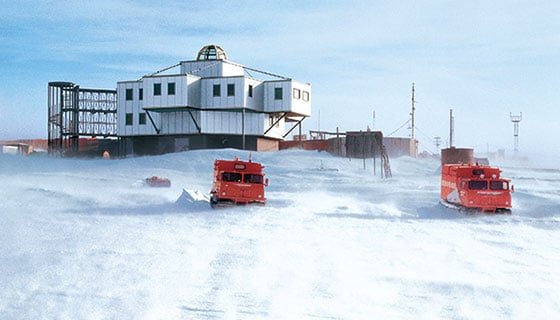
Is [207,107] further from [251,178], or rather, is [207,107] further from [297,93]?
[251,178]

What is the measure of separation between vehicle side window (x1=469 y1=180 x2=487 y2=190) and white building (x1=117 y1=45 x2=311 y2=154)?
3391 cm

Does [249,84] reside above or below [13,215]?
above

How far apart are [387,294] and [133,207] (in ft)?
49.2

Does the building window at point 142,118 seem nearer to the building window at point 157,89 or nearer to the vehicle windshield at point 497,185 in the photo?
the building window at point 157,89

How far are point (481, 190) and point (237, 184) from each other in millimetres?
9744

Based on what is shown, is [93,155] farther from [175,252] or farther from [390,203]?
[175,252]

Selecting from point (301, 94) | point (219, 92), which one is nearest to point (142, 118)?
point (219, 92)

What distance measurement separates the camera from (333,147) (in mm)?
53500

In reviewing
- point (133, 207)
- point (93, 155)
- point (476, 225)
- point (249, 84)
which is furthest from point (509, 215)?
point (93, 155)

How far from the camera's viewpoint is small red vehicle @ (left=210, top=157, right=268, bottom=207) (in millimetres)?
22969

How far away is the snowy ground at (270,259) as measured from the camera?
949cm

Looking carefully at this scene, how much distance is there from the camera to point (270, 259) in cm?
1302

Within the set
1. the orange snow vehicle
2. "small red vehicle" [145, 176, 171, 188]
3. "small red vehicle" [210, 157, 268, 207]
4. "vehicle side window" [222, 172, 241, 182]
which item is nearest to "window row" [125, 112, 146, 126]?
"small red vehicle" [145, 176, 171, 188]

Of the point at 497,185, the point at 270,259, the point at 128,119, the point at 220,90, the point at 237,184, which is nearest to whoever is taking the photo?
the point at 270,259
